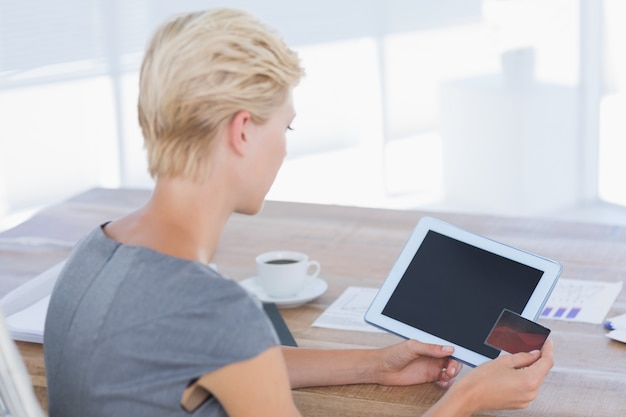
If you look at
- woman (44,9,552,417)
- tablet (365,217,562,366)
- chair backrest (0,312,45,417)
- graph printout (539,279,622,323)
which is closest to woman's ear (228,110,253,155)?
woman (44,9,552,417)

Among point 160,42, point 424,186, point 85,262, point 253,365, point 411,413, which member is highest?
point 160,42

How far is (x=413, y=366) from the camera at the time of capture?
5.28 ft

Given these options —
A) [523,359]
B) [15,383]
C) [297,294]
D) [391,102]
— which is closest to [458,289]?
[523,359]

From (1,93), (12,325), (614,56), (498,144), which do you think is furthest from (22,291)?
(614,56)

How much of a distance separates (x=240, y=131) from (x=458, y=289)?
54 centimetres

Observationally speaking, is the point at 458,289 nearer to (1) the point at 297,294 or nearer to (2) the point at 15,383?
(1) the point at 297,294

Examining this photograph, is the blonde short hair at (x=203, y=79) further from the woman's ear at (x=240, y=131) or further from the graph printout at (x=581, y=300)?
the graph printout at (x=581, y=300)

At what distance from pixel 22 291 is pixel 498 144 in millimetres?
3417

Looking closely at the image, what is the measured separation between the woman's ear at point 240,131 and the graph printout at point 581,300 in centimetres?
73

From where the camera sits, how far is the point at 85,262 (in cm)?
139

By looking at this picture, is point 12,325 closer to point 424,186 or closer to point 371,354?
point 371,354

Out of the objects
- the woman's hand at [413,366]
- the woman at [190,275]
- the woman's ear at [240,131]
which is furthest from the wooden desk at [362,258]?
the woman's ear at [240,131]

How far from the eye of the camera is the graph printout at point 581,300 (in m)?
1.82

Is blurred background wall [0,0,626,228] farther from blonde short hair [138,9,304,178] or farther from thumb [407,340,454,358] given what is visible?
blonde short hair [138,9,304,178]
